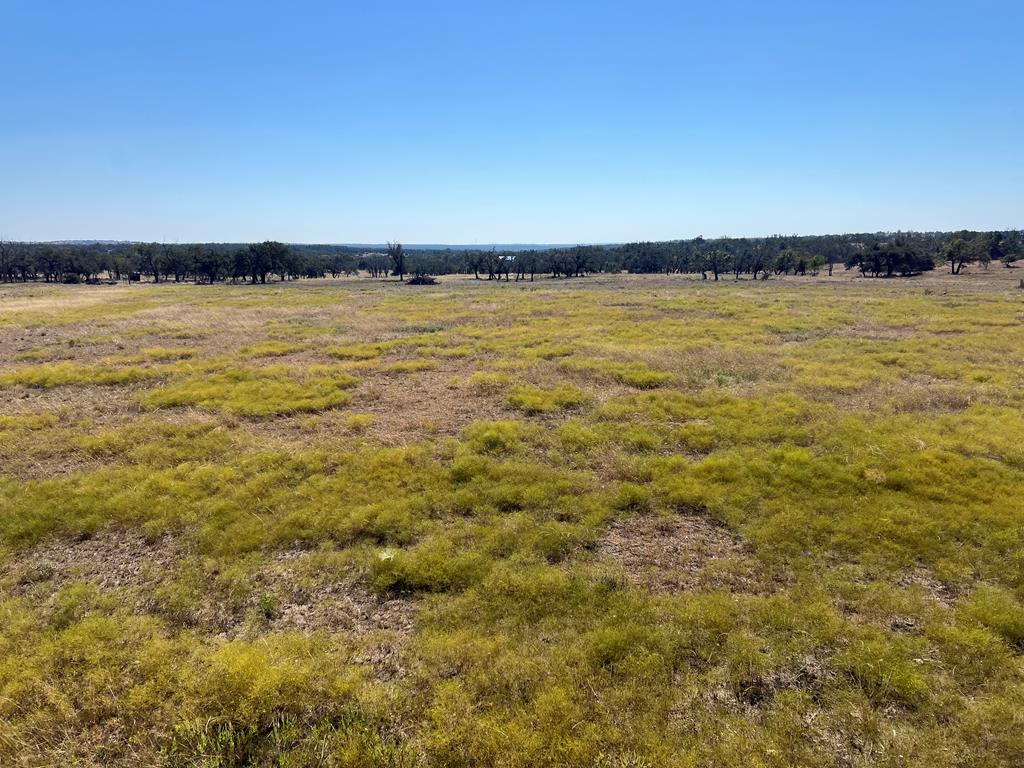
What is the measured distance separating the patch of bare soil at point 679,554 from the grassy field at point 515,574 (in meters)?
0.06

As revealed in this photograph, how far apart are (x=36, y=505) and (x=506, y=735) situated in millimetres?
12512

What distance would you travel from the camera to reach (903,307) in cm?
5044

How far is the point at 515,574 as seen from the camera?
30.7 ft

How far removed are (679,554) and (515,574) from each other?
3.38m

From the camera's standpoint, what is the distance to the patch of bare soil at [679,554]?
363 inches

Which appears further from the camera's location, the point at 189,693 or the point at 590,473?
the point at 590,473

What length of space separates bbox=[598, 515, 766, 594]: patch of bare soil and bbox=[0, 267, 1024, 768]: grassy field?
0.18 feet

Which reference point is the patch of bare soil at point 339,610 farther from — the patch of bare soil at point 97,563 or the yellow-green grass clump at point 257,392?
the yellow-green grass clump at point 257,392

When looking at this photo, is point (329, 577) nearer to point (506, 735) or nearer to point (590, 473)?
point (506, 735)

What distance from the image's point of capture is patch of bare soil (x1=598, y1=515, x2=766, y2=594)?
9227 millimetres

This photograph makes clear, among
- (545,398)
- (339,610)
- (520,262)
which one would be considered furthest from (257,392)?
(520,262)

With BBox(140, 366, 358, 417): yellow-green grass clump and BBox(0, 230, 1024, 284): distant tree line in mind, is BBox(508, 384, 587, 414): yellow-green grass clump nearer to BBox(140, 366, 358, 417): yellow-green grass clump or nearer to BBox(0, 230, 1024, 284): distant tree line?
BBox(140, 366, 358, 417): yellow-green grass clump

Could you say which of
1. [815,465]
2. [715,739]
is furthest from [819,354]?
[715,739]

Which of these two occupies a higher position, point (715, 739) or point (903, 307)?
point (903, 307)
